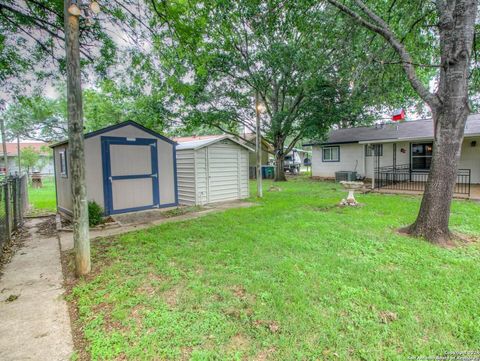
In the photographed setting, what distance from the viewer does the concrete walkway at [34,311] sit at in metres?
2.15

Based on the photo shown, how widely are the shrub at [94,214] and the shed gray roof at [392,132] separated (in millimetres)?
11707

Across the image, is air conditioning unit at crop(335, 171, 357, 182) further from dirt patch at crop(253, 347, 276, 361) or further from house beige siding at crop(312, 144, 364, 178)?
dirt patch at crop(253, 347, 276, 361)

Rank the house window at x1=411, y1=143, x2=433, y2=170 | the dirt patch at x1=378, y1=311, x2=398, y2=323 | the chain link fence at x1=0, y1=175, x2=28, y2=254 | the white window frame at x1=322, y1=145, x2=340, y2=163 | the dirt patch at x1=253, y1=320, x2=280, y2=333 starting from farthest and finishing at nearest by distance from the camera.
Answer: the white window frame at x1=322, y1=145, x2=340, y2=163
the house window at x1=411, y1=143, x2=433, y2=170
the chain link fence at x1=0, y1=175, x2=28, y2=254
the dirt patch at x1=378, y1=311, x2=398, y2=323
the dirt patch at x1=253, y1=320, x2=280, y2=333

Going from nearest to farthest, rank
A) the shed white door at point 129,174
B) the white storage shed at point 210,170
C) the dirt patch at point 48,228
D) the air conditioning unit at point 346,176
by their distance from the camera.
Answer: the dirt patch at point 48,228, the shed white door at point 129,174, the white storage shed at point 210,170, the air conditioning unit at point 346,176

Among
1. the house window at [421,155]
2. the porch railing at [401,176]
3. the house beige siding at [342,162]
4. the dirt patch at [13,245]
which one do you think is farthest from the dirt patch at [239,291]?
the house beige siding at [342,162]

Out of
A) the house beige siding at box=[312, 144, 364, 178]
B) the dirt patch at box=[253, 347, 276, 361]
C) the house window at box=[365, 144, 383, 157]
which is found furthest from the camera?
the house beige siding at box=[312, 144, 364, 178]

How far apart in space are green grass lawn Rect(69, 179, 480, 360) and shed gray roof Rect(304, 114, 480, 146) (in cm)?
891

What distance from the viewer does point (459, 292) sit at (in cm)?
287

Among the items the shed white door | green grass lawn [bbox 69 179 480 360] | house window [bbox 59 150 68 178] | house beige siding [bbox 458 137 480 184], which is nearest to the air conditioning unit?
house beige siding [bbox 458 137 480 184]

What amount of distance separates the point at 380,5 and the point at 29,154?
85.7 ft

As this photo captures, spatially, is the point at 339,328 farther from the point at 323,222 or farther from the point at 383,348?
the point at 323,222

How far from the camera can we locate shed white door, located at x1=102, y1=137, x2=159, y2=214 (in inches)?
269

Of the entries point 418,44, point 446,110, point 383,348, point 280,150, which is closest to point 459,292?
point 383,348

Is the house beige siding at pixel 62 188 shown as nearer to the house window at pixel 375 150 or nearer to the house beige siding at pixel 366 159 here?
the house beige siding at pixel 366 159
